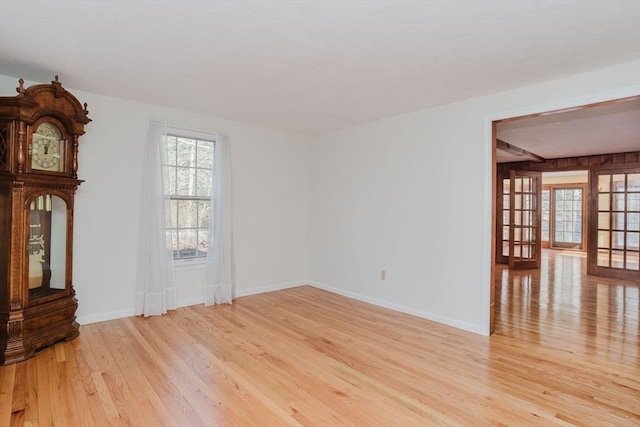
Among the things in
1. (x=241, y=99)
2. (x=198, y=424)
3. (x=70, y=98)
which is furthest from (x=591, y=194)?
(x=70, y=98)

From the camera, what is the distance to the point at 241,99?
12.3ft

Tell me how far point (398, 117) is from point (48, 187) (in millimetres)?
3698

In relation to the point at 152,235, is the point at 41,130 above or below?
above

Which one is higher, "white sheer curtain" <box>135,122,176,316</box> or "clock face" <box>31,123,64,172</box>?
"clock face" <box>31,123,64,172</box>

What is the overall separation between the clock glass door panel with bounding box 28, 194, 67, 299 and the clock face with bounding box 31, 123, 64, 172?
268mm

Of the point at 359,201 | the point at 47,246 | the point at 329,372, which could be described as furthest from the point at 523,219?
the point at 47,246

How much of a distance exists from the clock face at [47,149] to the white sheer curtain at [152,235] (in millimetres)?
905

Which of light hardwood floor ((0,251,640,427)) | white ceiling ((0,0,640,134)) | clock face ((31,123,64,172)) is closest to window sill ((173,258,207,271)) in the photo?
light hardwood floor ((0,251,640,427))

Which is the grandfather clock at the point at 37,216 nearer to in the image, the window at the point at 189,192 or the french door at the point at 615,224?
the window at the point at 189,192

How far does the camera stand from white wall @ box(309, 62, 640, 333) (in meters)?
3.40

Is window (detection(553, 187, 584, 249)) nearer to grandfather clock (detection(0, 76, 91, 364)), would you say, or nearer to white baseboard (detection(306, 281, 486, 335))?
white baseboard (detection(306, 281, 486, 335))

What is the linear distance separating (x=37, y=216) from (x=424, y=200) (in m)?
3.81

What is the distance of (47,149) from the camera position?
10.0 feet

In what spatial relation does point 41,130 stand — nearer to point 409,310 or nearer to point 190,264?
point 190,264
